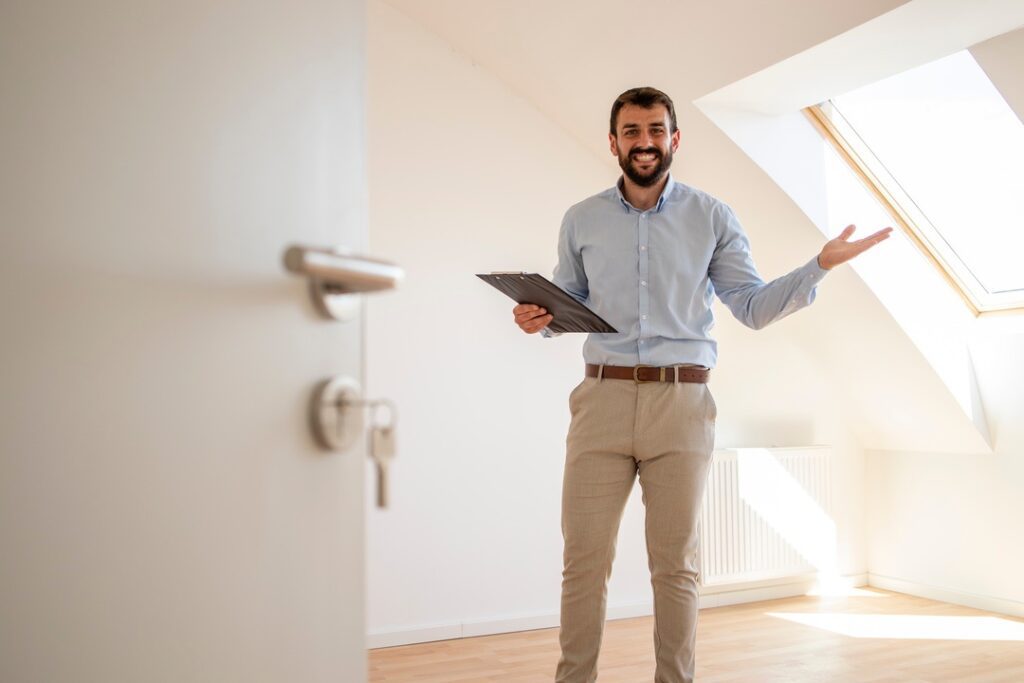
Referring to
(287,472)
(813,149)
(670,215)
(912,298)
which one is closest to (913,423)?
(912,298)

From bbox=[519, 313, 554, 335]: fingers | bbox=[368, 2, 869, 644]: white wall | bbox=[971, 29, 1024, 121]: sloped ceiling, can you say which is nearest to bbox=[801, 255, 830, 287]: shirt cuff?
bbox=[519, 313, 554, 335]: fingers

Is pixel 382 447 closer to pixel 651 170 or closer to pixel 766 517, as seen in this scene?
pixel 651 170

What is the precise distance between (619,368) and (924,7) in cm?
130

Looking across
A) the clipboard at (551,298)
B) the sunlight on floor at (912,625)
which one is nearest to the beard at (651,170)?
the clipboard at (551,298)

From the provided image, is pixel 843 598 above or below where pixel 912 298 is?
below

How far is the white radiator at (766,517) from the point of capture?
364 centimetres

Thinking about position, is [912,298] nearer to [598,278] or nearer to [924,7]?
[924,7]

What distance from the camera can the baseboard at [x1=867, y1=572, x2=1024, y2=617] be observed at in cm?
352

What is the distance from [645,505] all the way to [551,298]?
21.4 inches

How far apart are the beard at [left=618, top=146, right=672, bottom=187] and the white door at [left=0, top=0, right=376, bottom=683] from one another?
5.15 ft

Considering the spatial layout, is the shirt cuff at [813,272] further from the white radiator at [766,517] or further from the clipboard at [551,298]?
the white radiator at [766,517]

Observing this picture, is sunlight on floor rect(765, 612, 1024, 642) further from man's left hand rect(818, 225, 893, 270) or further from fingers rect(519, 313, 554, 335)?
fingers rect(519, 313, 554, 335)

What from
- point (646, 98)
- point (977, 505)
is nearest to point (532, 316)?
point (646, 98)

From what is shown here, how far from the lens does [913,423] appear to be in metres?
3.79
